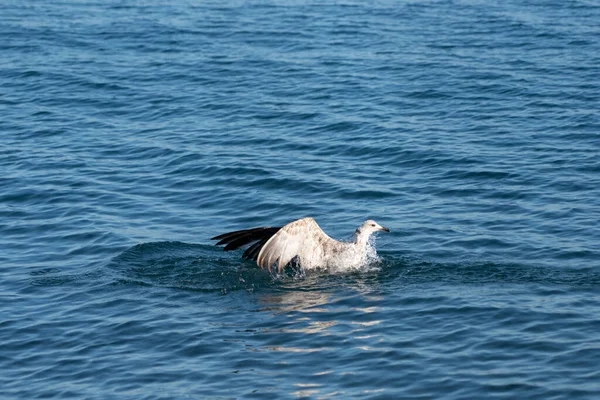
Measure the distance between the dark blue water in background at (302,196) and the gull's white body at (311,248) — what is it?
0.91 feet

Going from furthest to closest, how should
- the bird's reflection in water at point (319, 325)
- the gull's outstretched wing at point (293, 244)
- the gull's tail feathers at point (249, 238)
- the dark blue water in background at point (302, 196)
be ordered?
the gull's tail feathers at point (249, 238)
the gull's outstretched wing at point (293, 244)
the dark blue water in background at point (302, 196)
the bird's reflection in water at point (319, 325)

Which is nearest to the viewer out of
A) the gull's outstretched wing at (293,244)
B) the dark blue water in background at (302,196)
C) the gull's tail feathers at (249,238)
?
the dark blue water in background at (302,196)

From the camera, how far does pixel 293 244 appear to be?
44.0ft

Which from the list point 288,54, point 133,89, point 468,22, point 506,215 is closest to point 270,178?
point 506,215

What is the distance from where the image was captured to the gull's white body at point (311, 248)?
13234mm

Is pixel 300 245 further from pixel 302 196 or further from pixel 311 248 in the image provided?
pixel 302 196

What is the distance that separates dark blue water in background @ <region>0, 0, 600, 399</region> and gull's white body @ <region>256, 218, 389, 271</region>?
10.9 inches

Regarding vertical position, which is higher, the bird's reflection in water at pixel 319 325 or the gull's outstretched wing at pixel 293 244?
the gull's outstretched wing at pixel 293 244

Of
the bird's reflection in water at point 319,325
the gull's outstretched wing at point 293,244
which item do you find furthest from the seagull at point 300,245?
the bird's reflection in water at point 319,325

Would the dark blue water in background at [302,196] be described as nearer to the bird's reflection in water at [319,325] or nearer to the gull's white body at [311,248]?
the bird's reflection in water at [319,325]

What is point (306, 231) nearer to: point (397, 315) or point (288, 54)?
point (397, 315)

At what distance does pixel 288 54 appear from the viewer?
26594 mm

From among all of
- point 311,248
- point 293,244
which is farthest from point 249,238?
point 311,248

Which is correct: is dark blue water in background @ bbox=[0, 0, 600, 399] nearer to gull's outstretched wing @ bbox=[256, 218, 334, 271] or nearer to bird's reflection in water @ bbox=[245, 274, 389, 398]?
A: bird's reflection in water @ bbox=[245, 274, 389, 398]
